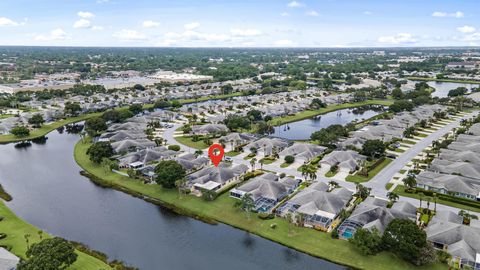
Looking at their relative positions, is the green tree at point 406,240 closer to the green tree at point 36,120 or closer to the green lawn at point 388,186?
the green lawn at point 388,186

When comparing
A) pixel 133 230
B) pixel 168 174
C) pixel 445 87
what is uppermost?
pixel 445 87

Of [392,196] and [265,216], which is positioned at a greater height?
[392,196]

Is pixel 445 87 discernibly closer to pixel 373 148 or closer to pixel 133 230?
pixel 373 148

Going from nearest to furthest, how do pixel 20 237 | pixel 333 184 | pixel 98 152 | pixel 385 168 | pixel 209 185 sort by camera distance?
pixel 20 237, pixel 209 185, pixel 333 184, pixel 385 168, pixel 98 152

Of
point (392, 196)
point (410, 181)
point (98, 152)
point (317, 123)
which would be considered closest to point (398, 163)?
point (410, 181)

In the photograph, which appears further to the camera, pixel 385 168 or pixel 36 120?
pixel 36 120

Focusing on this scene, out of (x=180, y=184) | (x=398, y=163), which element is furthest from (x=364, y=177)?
(x=180, y=184)

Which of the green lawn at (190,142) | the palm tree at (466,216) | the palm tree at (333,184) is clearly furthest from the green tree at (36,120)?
the palm tree at (466,216)

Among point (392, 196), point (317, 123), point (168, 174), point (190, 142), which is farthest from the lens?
point (317, 123)

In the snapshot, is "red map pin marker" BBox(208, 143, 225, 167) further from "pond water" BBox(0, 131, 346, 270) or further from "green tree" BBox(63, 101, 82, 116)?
"green tree" BBox(63, 101, 82, 116)
